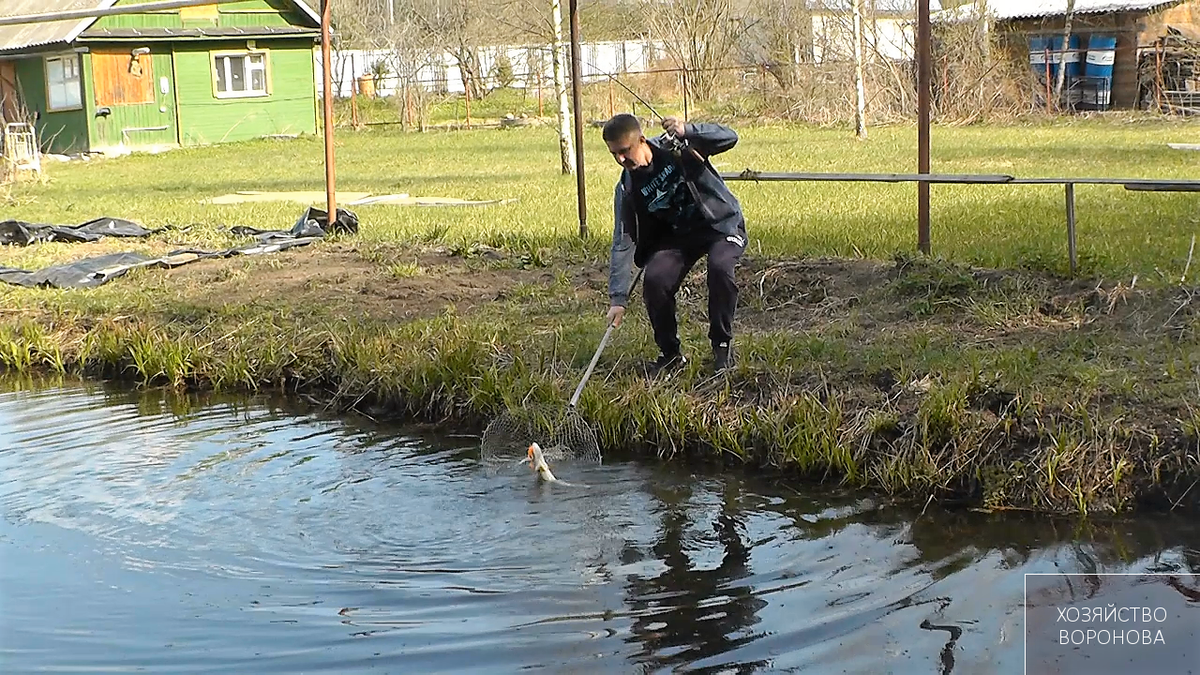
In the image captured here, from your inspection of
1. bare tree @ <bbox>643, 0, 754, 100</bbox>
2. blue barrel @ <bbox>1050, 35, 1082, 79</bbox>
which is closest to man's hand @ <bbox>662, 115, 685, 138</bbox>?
bare tree @ <bbox>643, 0, 754, 100</bbox>

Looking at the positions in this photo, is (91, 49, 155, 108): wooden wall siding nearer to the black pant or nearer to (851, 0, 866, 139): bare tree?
(851, 0, 866, 139): bare tree

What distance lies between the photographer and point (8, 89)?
36.2m

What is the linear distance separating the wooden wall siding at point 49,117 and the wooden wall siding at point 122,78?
33 cm

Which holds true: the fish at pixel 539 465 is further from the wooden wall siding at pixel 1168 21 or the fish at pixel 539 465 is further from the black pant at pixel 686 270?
the wooden wall siding at pixel 1168 21

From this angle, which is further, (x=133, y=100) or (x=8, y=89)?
(x=8, y=89)

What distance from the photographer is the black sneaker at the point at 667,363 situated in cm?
754

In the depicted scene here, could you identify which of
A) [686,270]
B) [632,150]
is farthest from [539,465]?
[632,150]

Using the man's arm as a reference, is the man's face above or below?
above

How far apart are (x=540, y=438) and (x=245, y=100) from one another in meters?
30.7

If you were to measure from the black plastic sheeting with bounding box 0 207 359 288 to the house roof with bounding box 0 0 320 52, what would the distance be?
1837 cm

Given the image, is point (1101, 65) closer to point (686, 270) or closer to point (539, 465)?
point (686, 270)

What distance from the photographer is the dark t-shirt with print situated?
7199mm

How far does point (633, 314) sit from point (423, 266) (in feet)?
9.22

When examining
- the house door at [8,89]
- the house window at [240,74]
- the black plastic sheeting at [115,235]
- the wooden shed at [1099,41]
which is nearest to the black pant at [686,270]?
the black plastic sheeting at [115,235]
